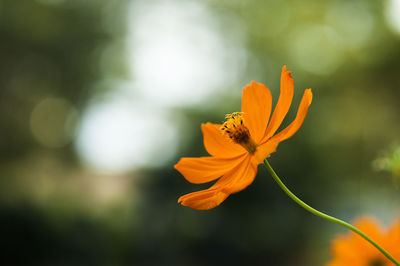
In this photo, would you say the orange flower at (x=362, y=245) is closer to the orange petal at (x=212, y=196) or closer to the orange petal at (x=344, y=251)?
the orange petal at (x=344, y=251)

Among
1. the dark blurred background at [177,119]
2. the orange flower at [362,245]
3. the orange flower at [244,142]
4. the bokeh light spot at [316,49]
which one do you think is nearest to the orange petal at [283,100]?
the orange flower at [244,142]

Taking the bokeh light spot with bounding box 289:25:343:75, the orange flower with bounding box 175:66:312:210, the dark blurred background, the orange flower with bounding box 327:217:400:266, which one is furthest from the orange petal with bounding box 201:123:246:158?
the bokeh light spot with bounding box 289:25:343:75

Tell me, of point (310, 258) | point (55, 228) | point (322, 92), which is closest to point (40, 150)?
point (55, 228)

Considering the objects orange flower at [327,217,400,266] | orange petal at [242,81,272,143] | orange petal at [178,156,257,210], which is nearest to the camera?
orange petal at [178,156,257,210]

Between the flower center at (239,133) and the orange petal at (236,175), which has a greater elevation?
the flower center at (239,133)

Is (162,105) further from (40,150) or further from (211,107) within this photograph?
(40,150)

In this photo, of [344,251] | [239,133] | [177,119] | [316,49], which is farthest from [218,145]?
[316,49]

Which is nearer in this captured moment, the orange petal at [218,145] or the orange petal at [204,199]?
the orange petal at [204,199]

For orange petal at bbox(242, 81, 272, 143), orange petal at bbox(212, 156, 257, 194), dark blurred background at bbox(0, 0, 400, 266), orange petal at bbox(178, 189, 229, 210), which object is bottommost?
orange petal at bbox(178, 189, 229, 210)

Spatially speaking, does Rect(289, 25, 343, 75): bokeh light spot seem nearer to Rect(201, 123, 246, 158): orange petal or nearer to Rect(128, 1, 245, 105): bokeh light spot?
Rect(128, 1, 245, 105): bokeh light spot
